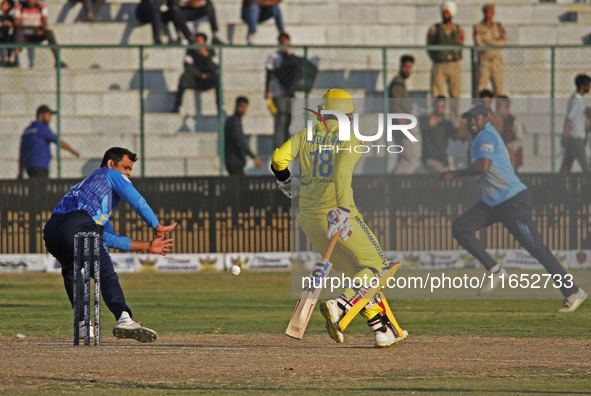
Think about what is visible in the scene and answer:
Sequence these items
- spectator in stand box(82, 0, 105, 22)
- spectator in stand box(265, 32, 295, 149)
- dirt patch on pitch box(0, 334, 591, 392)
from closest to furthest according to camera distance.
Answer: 1. dirt patch on pitch box(0, 334, 591, 392)
2. spectator in stand box(265, 32, 295, 149)
3. spectator in stand box(82, 0, 105, 22)

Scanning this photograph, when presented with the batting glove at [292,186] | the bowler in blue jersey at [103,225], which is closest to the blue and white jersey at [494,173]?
the batting glove at [292,186]

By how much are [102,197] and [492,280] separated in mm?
6755

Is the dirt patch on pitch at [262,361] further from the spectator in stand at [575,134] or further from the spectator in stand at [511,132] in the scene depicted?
the spectator in stand at [575,134]

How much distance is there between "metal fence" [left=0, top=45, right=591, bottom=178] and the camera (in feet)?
66.9

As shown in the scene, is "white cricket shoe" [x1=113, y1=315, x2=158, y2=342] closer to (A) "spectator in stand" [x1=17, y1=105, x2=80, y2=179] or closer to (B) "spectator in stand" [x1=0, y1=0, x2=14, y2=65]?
(A) "spectator in stand" [x1=17, y1=105, x2=80, y2=179]

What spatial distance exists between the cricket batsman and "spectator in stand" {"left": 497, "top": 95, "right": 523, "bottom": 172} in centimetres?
889

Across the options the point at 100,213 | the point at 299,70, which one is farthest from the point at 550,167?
the point at 100,213

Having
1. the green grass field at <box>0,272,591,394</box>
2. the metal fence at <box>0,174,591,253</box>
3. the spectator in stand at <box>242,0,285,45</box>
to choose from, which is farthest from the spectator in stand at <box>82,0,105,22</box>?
the green grass field at <box>0,272,591,394</box>

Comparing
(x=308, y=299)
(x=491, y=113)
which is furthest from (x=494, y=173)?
(x=308, y=299)

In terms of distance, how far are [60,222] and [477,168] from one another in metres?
6.68

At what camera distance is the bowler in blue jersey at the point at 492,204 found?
13773mm

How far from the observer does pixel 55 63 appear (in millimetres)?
20578

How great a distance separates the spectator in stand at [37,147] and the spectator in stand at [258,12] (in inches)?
223

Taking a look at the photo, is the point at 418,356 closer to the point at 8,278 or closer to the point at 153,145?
the point at 8,278
